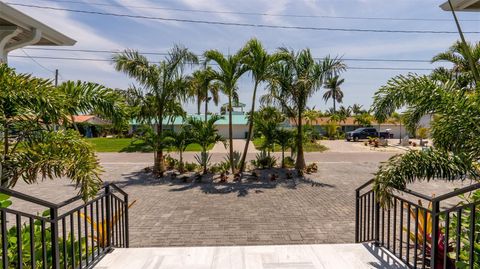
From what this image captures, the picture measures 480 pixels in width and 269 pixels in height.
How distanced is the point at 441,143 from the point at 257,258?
2826 millimetres

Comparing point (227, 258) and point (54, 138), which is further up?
point (54, 138)

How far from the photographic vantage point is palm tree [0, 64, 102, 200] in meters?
3.34

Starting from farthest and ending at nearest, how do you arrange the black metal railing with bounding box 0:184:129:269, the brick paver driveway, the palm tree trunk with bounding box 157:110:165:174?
the palm tree trunk with bounding box 157:110:165:174
the brick paver driveway
the black metal railing with bounding box 0:184:129:269

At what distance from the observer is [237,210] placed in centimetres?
789

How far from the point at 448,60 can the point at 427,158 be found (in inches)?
372

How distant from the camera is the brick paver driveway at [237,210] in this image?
5.98 metres

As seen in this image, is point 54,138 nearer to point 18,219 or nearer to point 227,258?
point 18,219

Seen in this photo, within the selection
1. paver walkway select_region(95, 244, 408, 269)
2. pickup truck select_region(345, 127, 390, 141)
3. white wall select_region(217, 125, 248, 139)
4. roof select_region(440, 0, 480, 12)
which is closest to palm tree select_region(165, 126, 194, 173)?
paver walkway select_region(95, 244, 408, 269)

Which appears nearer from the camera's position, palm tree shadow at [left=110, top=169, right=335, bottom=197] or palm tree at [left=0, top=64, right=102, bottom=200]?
palm tree at [left=0, top=64, right=102, bottom=200]

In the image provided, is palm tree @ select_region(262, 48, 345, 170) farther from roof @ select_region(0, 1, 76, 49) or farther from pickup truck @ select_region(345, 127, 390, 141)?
pickup truck @ select_region(345, 127, 390, 141)

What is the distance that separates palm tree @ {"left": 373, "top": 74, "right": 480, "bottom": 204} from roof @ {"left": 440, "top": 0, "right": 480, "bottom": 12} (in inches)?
61.8

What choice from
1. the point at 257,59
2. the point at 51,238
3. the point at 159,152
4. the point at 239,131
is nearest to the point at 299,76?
the point at 257,59

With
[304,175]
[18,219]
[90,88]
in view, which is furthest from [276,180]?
[18,219]

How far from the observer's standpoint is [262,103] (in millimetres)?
13922
